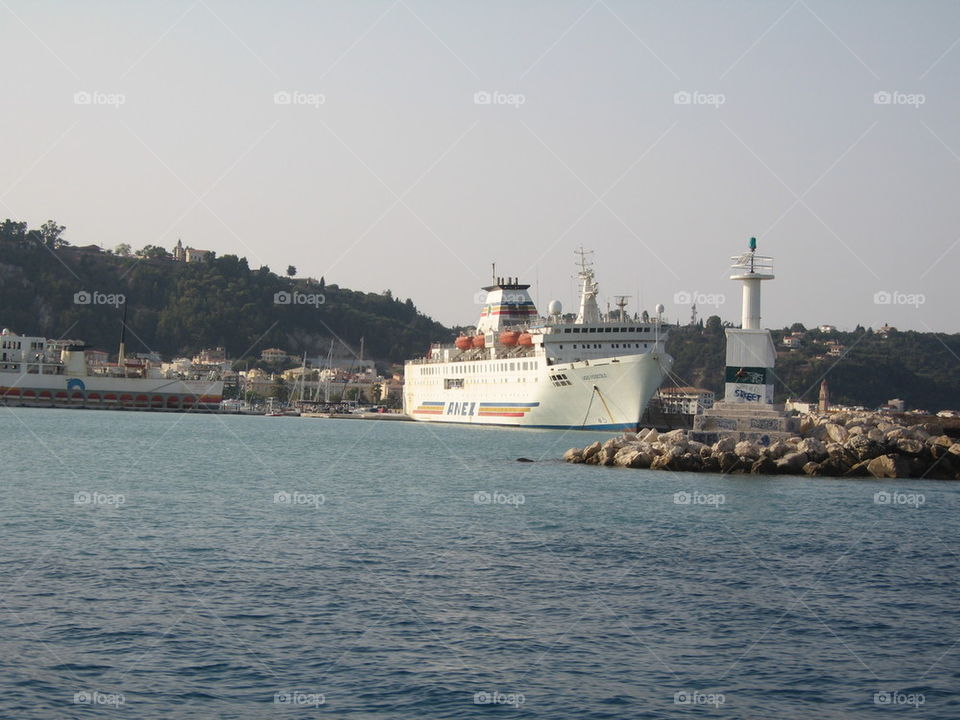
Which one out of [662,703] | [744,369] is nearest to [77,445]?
[744,369]

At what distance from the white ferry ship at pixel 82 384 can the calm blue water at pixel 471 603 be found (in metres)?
84.9

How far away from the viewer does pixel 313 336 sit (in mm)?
191625

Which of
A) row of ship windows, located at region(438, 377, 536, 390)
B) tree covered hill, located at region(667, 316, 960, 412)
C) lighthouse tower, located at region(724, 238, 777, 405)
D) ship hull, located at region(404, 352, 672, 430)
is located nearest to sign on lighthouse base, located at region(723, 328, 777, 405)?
lighthouse tower, located at region(724, 238, 777, 405)

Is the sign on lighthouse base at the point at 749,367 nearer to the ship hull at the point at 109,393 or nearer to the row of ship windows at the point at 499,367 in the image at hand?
the row of ship windows at the point at 499,367

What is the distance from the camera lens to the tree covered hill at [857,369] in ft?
478

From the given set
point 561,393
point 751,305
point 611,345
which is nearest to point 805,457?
point 751,305

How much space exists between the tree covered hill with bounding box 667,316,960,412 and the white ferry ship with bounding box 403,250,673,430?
63254mm

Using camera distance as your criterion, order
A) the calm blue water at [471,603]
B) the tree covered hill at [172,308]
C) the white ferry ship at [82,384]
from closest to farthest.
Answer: the calm blue water at [471,603] < the white ferry ship at [82,384] < the tree covered hill at [172,308]

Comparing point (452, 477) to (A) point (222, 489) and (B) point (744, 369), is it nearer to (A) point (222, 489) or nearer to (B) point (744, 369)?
(A) point (222, 489)

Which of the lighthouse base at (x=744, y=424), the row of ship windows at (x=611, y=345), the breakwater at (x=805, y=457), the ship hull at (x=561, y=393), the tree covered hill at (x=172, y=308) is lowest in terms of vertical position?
the breakwater at (x=805, y=457)

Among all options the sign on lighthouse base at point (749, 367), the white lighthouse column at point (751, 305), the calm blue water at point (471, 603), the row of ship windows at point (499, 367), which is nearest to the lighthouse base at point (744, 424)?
the sign on lighthouse base at point (749, 367)

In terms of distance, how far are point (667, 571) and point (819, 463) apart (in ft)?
63.6

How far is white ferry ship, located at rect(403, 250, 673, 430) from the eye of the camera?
6194cm

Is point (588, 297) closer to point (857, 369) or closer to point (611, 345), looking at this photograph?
point (611, 345)
